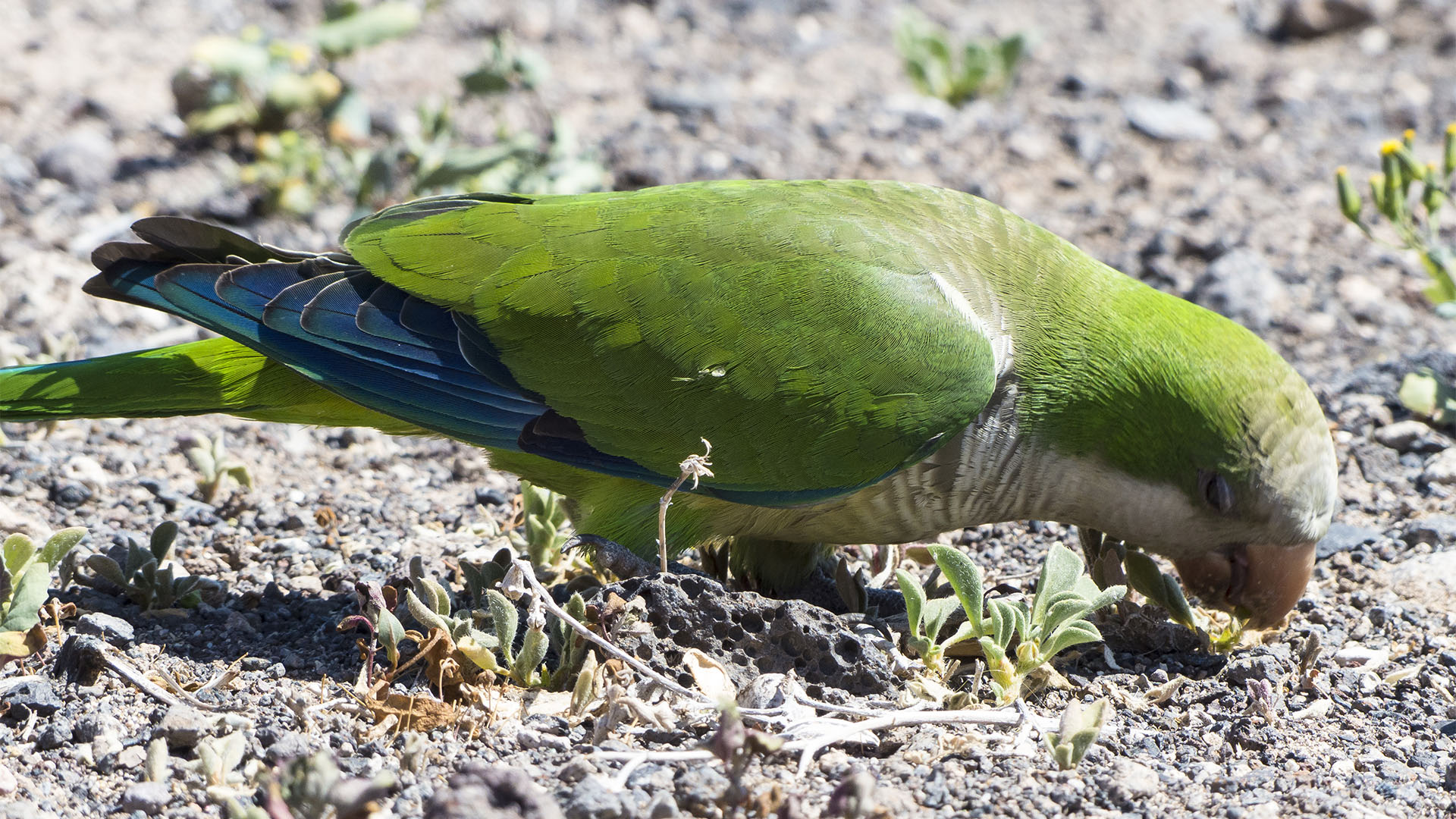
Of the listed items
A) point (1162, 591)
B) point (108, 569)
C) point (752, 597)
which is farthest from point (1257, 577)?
point (108, 569)

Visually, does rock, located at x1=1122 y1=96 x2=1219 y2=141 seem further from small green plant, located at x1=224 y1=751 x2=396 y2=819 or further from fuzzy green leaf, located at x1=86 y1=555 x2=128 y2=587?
small green plant, located at x1=224 y1=751 x2=396 y2=819

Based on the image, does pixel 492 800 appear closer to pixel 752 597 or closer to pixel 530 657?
pixel 530 657

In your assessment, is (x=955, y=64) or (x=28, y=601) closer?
(x=28, y=601)

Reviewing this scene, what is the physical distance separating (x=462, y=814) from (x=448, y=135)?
453 cm

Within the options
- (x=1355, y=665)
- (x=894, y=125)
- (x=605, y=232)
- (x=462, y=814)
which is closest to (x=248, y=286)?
(x=605, y=232)

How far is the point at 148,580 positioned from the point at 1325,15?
23.6 feet

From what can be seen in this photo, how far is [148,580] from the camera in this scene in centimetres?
381

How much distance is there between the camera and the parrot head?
147 inches

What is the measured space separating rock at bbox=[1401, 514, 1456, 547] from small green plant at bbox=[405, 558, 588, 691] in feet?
8.89

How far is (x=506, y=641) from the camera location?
133 inches

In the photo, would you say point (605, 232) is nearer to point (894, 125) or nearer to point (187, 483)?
point (187, 483)

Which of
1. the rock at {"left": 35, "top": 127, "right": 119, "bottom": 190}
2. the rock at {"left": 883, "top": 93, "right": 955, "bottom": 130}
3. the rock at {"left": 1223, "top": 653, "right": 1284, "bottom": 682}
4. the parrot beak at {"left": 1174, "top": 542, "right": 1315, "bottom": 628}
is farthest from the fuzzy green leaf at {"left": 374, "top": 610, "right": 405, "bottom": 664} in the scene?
the rock at {"left": 883, "top": 93, "right": 955, "bottom": 130}

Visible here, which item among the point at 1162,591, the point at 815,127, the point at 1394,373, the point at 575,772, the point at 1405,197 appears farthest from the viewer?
the point at 815,127

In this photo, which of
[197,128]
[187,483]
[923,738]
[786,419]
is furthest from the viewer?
[197,128]
